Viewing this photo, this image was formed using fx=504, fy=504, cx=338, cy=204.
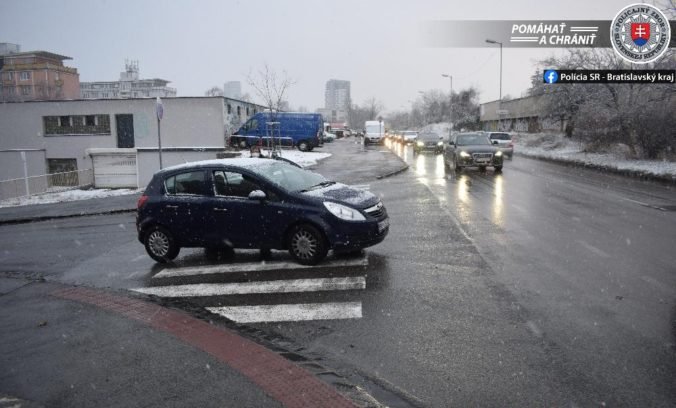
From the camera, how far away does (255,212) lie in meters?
8.06

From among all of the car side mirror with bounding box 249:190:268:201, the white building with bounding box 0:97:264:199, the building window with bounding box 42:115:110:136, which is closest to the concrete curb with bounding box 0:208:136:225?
the car side mirror with bounding box 249:190:268:201

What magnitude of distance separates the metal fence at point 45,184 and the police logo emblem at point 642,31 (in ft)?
103

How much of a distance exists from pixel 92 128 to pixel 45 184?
6896 mm

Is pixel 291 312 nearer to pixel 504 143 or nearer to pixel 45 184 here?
pixel 45 184

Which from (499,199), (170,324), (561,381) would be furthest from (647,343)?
(499,199)

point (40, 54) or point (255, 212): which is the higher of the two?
point (40, 54)

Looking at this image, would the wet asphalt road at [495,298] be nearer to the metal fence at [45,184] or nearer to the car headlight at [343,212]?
the car headlight at [343,212]

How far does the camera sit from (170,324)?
5707mm

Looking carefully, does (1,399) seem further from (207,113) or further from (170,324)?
(207,113)

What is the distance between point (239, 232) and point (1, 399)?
4.37 meters

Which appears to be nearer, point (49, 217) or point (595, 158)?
point (49, 217)

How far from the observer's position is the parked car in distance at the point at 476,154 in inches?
873

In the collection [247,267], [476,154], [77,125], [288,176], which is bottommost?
[247,267]

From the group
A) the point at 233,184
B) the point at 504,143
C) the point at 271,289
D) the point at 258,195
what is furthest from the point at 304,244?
the point at 504,143
